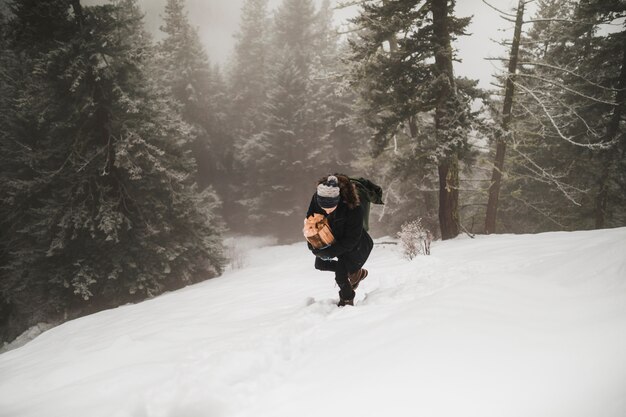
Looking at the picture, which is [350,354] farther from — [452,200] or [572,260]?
[452,200]

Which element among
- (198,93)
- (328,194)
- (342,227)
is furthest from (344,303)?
(198,93)

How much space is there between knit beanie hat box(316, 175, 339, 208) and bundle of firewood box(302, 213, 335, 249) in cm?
20

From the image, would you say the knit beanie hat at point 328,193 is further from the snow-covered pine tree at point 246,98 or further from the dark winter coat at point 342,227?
the snow-covered pine tree at point 246,98

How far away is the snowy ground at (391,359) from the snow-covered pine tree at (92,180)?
24.8 feet

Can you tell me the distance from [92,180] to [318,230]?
11752mm

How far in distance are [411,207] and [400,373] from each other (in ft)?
58.6

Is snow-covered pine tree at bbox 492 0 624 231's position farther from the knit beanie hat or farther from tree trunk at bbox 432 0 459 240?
the knit beanie hat

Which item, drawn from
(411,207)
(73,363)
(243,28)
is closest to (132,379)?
(73,363)

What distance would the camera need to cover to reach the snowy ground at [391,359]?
71.7 inches

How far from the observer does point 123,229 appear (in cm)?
1191

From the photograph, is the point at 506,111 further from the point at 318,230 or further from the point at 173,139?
the point at 173,139

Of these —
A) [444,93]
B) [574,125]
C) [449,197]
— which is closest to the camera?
[444,93]

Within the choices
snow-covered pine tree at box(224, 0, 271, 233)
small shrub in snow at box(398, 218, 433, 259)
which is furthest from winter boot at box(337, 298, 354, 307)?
snow-covered pine tree at box(224, 0, 271, 233)

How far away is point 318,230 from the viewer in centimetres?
390
